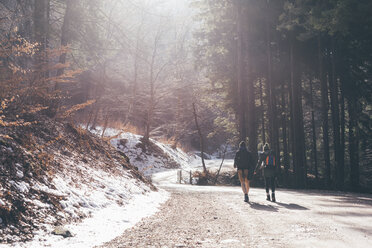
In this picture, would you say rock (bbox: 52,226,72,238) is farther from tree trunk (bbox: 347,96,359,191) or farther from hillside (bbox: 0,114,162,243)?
tree trunk (bbox: 347,96,359,191)

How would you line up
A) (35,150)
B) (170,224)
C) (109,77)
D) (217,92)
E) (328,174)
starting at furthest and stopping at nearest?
(109,77), (217,92), (328,174), (35,150), (170,224)

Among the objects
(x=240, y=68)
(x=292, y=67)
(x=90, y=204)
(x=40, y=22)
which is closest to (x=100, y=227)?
(x=90, y=204)

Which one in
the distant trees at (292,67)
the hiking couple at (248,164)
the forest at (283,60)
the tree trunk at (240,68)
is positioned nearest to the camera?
the hiking couple at (248,164)

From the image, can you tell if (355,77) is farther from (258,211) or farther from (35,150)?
(35,150)

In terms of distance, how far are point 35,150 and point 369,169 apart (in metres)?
A: 22.0

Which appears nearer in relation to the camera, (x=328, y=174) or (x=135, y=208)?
(x=135, y=208)

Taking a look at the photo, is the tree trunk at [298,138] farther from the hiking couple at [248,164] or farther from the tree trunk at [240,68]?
the hiking couple at [248,164]

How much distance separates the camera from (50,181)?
6.76m

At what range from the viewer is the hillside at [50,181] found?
17.0ft

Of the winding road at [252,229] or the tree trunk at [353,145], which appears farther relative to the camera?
the tree trunk at [353,145]

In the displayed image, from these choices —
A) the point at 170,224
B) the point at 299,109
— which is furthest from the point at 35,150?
the point at 299,109

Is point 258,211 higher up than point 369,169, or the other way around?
point 369,169

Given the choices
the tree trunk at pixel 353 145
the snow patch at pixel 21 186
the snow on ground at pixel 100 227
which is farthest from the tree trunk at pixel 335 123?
the snow patch at pixel 21 186

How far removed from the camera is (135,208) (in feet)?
28.5
